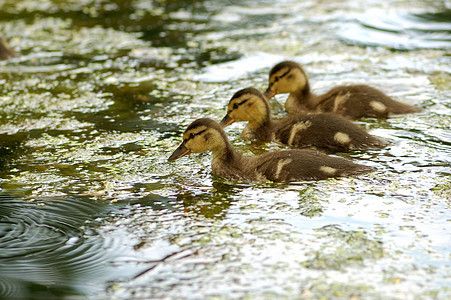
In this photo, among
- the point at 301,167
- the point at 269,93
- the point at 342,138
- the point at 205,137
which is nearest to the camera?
the point at 301,167

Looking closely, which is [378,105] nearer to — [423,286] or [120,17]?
[423,286]

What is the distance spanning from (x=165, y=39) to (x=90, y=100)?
2.43 meters

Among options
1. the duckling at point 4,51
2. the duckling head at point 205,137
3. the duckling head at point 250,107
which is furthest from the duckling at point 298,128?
the duckling at point 4,51

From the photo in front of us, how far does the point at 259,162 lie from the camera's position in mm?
4422

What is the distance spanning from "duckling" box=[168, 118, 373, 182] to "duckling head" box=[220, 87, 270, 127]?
81 centimetres

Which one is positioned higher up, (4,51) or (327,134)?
(4,51)

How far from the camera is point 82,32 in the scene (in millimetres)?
9055

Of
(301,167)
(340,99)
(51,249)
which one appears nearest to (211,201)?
(301,167)

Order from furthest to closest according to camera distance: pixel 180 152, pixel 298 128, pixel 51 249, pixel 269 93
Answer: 1. pixel 269 93
2. pixel 298 128
3. pixel 180 152
4. pixel 51 249

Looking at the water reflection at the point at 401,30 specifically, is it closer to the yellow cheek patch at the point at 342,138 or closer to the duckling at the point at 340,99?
the duckling at the point at 340,99

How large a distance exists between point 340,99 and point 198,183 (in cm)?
187

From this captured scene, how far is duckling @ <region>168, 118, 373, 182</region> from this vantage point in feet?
14.1

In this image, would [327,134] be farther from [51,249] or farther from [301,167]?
[51,249]

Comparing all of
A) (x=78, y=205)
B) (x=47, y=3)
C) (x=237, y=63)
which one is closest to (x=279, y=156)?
(x=78, y=205)
